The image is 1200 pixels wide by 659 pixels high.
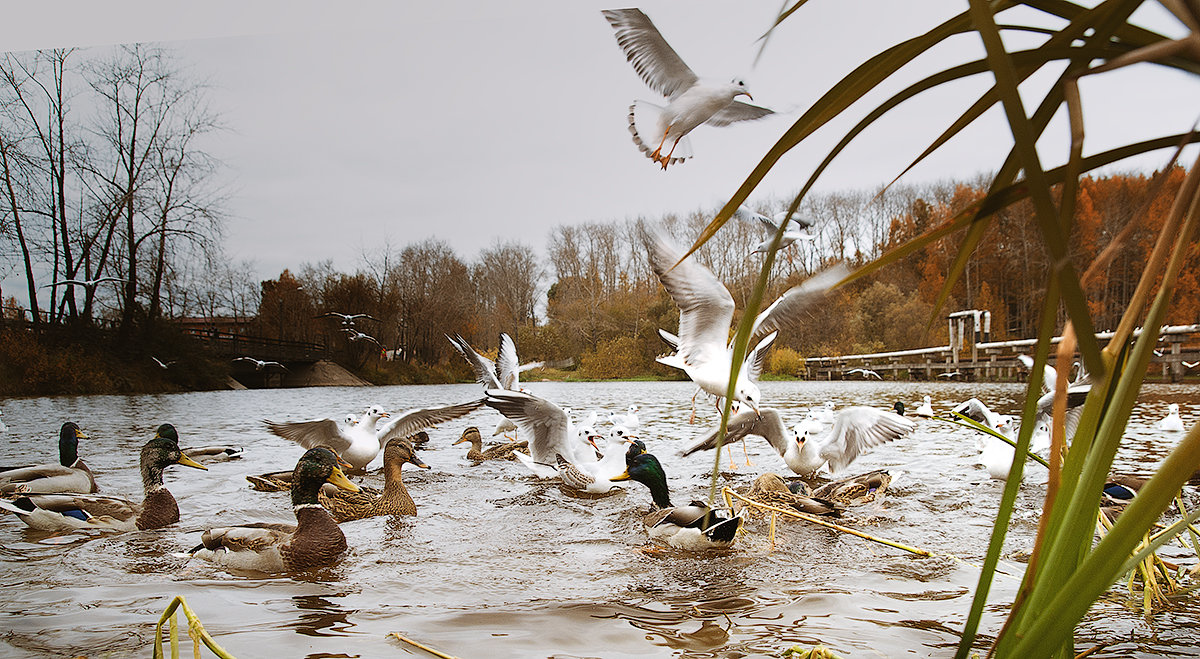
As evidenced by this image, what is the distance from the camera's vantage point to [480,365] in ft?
12.1

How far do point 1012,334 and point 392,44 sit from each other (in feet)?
10.1

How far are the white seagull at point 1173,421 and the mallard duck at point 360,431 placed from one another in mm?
2664

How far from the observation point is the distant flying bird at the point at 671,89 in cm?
297

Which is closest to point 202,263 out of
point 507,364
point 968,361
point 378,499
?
point 507,364

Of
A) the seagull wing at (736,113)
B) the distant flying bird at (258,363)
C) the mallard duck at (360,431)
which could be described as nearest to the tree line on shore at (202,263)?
the distant flying bird at (258,363)

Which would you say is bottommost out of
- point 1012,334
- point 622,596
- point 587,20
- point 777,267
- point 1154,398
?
point 622,596

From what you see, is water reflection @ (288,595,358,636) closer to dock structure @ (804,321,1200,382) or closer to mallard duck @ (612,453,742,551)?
mallard duck @ (612,453,742,551)

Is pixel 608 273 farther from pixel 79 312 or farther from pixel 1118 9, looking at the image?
pixel 1118 9

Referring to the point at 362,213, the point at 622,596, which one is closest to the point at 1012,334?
the point at 622,596

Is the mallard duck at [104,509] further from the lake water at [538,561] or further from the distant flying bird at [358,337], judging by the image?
the distant flying bird at [358,337]

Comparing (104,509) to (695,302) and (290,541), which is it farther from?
(695,302)

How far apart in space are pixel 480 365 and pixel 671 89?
62.7 inches

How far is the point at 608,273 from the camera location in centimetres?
360

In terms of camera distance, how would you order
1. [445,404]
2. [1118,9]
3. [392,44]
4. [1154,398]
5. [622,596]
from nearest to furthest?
[1118,9], [622,596], [1154,398], [445,404], [392,44]
